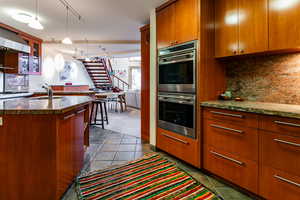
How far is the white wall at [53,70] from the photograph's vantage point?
5516 mm

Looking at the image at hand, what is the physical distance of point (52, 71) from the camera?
6746mm

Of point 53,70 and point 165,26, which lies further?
point 53,70

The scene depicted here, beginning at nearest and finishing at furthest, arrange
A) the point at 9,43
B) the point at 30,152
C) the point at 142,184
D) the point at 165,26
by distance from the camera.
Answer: the point at 30,152 → the point at 142,184 → the point at 165,26 → the point at 9,43

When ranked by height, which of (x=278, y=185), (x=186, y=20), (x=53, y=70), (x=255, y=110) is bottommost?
(x=278, y=185)

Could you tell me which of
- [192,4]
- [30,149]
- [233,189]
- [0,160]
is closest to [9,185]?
[0,160]

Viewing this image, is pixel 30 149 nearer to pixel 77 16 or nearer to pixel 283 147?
pixel 283 147

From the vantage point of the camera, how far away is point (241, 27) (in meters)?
1.91

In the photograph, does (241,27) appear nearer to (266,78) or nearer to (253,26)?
(253,26)

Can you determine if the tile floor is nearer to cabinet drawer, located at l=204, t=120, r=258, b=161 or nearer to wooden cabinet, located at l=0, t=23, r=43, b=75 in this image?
cabinet drawer, located at l=204, t=120, r=258, b=161


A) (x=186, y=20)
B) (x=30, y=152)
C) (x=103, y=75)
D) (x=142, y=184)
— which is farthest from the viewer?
(x=103, y=75)

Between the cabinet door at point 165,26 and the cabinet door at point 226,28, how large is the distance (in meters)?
0.63

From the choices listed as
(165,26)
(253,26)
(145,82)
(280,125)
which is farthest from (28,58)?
(280,125)

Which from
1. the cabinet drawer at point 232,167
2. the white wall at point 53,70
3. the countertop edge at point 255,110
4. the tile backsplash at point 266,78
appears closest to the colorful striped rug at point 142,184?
the cabinet drawer at point 232,167

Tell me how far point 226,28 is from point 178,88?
3.19 feet
